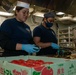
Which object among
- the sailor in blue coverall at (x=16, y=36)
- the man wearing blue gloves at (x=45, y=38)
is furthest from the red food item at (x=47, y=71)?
the man wearing blue gloves at (x=45, y=38)

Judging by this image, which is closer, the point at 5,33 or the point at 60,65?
the point at 60,65

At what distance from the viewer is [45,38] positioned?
189cm

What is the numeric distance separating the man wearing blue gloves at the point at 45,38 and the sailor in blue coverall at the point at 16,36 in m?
0.22

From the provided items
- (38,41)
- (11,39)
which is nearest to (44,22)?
(38,41)

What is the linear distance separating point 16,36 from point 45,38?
562 millimetres

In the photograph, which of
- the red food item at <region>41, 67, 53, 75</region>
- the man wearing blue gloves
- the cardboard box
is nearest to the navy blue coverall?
the man wearing blue gloves

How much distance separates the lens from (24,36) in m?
1.49

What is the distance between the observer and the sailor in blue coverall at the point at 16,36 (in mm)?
1311

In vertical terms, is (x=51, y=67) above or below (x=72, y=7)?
below

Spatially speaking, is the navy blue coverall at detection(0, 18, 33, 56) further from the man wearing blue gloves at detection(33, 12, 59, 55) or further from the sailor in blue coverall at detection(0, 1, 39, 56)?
the man wearing blue gloves at detection(33, 12, 59, 55)

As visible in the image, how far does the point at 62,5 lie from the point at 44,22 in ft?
2.17

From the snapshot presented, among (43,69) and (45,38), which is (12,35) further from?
(43,69)

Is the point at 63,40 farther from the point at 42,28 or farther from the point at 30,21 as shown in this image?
the point at 42,28

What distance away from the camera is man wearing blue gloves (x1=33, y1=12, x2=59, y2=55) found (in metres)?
1.81
